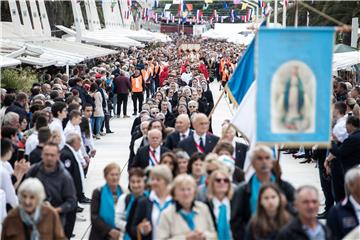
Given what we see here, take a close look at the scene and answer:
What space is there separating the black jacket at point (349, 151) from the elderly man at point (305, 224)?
5437 mm

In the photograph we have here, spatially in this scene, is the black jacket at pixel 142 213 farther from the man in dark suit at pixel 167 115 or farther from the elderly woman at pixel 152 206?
the man in dark suit at pixel 167 115

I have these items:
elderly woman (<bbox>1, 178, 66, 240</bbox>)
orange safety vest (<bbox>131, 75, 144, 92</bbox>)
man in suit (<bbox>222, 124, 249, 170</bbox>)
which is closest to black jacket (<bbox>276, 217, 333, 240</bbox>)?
elderly woman (<bbox>1, 178, 66, 240</bbox>)

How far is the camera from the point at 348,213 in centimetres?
852

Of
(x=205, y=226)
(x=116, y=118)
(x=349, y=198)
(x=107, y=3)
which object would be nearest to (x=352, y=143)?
(x=349, y=198)

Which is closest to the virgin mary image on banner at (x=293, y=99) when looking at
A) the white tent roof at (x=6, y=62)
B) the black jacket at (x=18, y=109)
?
the black jacket at (x=18, y=109)

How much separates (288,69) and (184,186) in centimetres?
164

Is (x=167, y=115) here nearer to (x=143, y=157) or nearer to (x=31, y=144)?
(x=31, y=144)

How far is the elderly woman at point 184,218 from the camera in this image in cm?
795

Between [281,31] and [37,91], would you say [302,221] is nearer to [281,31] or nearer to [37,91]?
[281,31]

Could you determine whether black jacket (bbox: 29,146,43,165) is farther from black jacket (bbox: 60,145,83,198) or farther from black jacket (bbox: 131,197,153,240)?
black jacket (bbox: 131,197,153,240)

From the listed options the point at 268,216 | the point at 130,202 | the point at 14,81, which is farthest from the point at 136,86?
the point at 268,216

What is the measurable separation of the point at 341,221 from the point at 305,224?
1195 mm

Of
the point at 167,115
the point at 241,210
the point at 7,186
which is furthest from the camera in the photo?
the point at 167,115

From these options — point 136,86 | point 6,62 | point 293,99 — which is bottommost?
point 136,86
